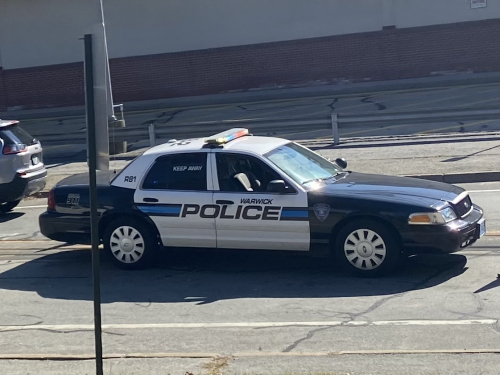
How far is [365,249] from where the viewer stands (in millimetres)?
7930

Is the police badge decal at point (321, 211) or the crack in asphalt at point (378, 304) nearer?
the crack in asphalt at point (378, 304)

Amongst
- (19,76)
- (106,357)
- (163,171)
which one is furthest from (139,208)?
(19,76)

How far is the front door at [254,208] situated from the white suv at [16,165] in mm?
5023

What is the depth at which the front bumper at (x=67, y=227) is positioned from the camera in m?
9.02

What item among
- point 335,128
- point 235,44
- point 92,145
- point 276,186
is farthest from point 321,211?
point 235,44

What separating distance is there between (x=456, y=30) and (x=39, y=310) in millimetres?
24660

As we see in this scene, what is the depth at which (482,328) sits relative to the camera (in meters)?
6.28

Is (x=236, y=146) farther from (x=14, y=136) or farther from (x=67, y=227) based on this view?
(x=14, y=136)

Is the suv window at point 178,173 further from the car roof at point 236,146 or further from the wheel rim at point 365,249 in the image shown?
the wheel rim at point 365,249

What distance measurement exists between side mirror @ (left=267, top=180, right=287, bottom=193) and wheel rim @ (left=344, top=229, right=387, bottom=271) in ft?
2.80

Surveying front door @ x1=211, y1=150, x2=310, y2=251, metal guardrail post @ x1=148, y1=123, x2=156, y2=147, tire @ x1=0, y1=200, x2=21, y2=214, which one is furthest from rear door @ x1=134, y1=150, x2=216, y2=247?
metal guardrail post @ x1=148, y1=123, x2=156, y2=147

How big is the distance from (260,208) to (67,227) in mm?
2418

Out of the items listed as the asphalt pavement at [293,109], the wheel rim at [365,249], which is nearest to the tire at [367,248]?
the wheel rim at [365,249]

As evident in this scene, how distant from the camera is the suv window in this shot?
8.61 m
